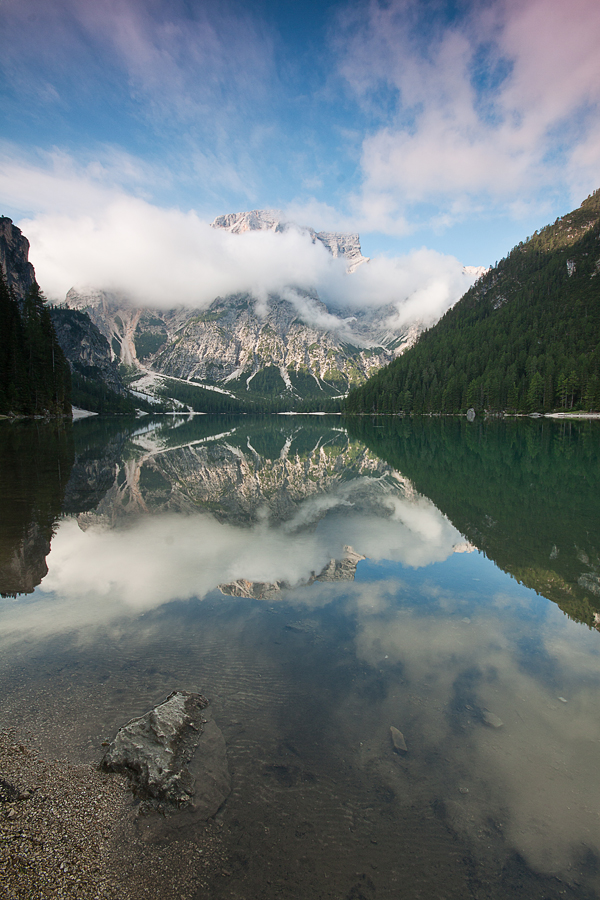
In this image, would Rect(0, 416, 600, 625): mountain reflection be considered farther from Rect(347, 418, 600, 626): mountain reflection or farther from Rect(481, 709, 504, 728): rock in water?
Rect(481, 709, 504, 728): rock in water

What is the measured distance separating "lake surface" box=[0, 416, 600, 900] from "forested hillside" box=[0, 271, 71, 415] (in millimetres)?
65824

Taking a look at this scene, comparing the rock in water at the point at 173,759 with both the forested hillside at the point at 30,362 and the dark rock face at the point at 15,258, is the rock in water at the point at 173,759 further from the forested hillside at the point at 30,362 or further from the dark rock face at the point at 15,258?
the dark rock face at the point at 15,258

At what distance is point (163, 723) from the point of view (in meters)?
5.38

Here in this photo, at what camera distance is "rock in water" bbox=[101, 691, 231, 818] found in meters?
4.57

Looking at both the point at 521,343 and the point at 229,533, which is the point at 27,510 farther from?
the point at 521,343

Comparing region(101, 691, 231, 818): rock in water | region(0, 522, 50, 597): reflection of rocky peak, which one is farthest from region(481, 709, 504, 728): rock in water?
region(0, 522, 50, 597): reflection of rocky peak

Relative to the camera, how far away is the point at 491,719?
19.6ft

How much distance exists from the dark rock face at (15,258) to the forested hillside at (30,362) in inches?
1980

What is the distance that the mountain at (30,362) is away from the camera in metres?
69.1

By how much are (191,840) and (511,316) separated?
184m

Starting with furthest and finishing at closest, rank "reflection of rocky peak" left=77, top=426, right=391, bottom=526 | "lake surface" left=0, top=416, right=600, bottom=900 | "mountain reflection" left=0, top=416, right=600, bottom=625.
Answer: "reflection of rocky peak" left=77, top=426, right=391, bottom=526 < "mountain reflection" left=0, top=416, right=600, bottom=625 < "lake surface" left=0, top=416, right=600, bottom=900

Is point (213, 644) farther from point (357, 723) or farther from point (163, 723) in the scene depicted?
point (357, 723)

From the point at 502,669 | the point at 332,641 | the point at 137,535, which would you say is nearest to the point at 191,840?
the point at 332,641

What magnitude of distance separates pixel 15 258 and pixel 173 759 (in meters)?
174
